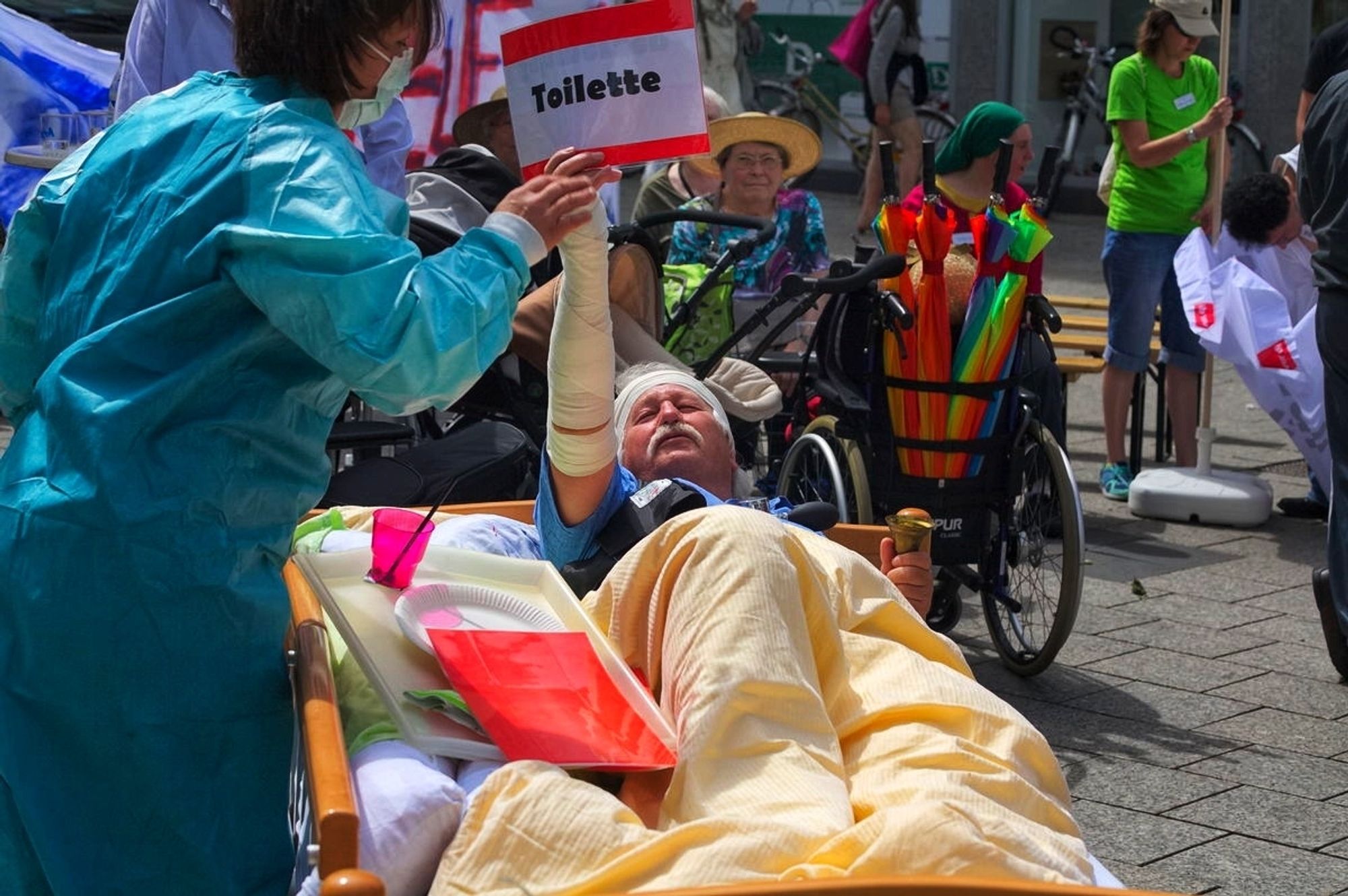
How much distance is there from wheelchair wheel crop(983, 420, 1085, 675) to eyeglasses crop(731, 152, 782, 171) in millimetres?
2432

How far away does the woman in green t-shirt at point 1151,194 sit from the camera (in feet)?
25.9

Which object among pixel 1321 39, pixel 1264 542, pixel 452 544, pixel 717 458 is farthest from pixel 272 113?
pixel 1264 542

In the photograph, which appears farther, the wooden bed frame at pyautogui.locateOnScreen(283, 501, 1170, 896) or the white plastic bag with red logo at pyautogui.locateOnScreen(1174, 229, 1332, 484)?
the white plastic bag with red logo at pyautogui.locateOnScreen(1174, 229, 1332, 484)

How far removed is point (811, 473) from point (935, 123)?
32.3 ft

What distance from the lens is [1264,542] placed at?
7.32 meters

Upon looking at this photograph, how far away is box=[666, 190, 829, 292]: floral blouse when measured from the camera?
739 centimetres

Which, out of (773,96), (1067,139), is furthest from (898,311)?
(773,96)

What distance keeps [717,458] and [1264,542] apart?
3.81m

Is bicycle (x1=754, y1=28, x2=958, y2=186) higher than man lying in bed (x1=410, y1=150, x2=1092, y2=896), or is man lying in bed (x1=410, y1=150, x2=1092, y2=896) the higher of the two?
man lying in bed (x1=410, y1=150, x2=1092, y2=896)

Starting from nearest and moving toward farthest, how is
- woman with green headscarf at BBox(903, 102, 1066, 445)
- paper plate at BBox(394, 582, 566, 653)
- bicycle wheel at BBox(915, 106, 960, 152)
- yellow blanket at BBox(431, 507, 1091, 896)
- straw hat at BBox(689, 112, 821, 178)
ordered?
yellow blanket at BBox(431, 507, 1091, 896) → paper plate at BBox(394, 582, 566, 653) → woman with green headscarf at BBox(903, 102, 1066, 445) → straw hat at BBox(689, 112, 821, 178) → bicycle wheel at BBox(915, 106, 960, 152)

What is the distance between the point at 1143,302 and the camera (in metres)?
7.91

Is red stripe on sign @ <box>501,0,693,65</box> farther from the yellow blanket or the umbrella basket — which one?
the umbrella basket

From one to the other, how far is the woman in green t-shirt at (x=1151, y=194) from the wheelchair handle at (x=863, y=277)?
109 inches

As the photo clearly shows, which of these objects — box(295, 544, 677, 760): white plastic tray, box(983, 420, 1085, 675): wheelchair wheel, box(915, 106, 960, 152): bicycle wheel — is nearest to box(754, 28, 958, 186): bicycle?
box(915, 106, 960, 152): bicycle wheel
